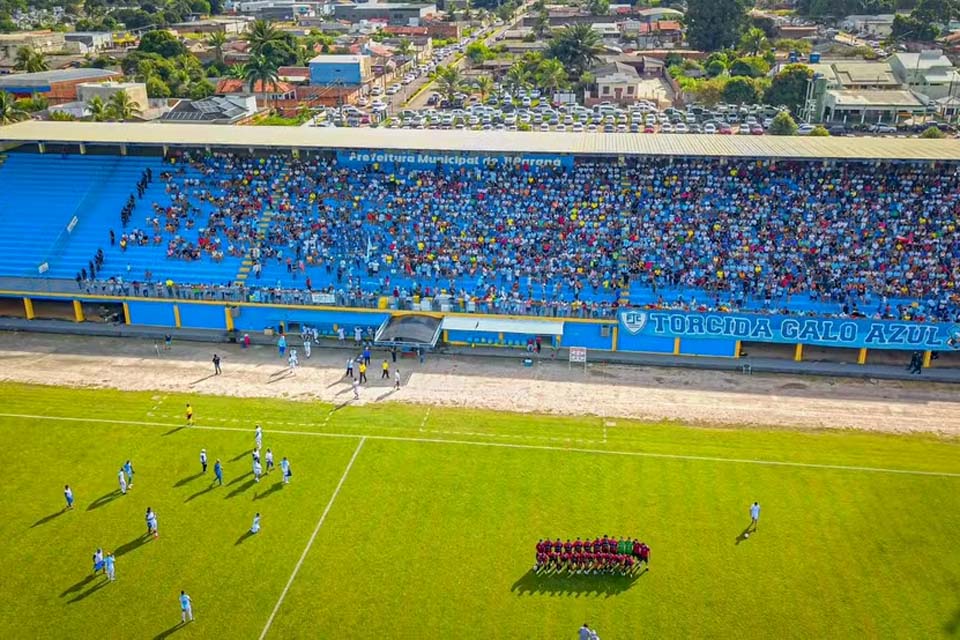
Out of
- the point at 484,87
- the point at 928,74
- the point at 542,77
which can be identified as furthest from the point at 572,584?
the point at 928,74

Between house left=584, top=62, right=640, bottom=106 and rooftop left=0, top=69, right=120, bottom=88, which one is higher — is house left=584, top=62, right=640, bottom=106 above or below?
below

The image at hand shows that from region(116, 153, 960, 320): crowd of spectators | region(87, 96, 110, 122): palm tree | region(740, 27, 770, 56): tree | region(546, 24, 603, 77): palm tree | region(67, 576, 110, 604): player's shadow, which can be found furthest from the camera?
region(740, 27, 770, 56): tree

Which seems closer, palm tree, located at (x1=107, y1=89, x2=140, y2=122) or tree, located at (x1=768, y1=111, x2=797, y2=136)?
tree, located at (x1=768, y1=111, x2=797, y2=136)

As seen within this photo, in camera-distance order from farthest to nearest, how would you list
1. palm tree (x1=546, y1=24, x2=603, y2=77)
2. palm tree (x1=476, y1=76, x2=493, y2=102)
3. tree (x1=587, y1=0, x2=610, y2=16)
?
tree (x1=587, y1=0, x2=610, y2=16), palm tree (x1=546, y1=24, x2=603, y2=77), palm tree (x1=476, y1=76, x2=493, y2=102)

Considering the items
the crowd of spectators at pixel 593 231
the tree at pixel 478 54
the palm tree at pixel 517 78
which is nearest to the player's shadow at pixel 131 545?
the crowd of spectators at pixel 593 231

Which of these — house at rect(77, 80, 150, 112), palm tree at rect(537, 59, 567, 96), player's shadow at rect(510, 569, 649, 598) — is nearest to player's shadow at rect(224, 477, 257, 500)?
player's shadow at rect(510, 569, 649, 598)

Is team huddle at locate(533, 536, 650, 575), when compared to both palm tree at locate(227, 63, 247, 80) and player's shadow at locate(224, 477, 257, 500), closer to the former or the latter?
player's shadow at locate(224, 477, 257, 500)

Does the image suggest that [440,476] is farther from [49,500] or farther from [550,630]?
[49,500]

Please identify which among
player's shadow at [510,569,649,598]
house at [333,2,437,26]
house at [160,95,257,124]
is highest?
house at [333,2,437,26]
